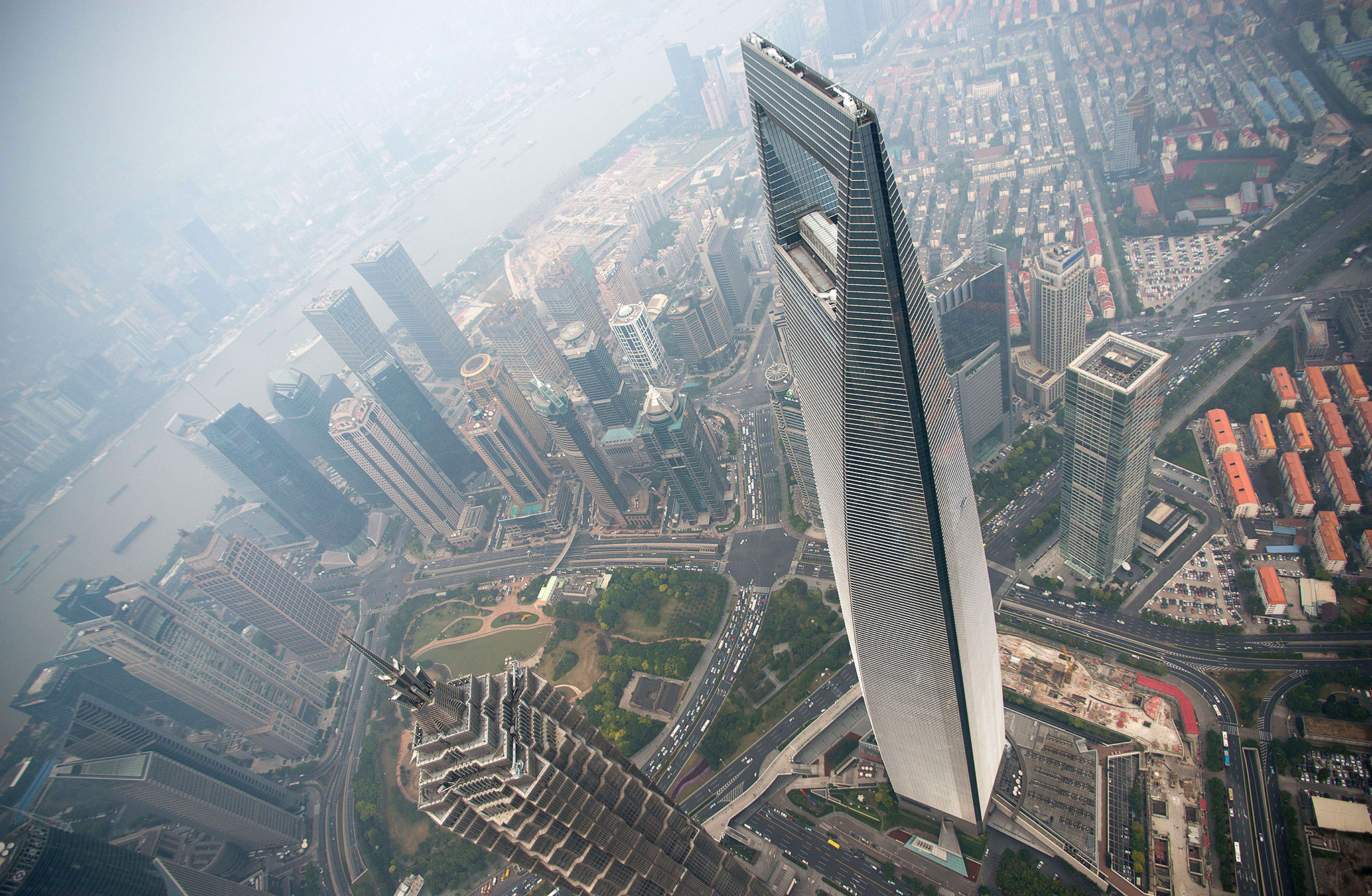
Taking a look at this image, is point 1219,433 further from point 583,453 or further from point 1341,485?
point 583,453

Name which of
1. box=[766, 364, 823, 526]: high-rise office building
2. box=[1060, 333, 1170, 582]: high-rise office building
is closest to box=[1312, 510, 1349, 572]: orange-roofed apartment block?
box=[1060, 333, 1170, 582]: high-rise office building

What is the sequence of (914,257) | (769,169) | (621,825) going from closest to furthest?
(914,257)
(769,169)
(621,825)

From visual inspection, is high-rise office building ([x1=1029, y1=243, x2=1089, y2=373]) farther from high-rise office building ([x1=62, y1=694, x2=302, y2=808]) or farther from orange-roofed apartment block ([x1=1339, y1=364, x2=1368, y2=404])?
high-rise office building ([x1=62, y1=694, x2=302, y2=808])

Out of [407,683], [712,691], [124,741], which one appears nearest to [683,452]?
[712,691]

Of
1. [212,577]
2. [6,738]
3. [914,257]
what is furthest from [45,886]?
[914,257]

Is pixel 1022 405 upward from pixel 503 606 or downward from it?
upward

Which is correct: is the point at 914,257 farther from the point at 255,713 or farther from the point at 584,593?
the point at 255,713
